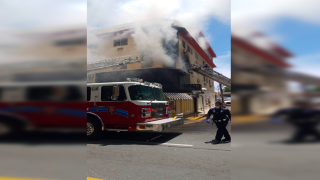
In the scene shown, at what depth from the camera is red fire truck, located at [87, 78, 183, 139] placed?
376 cm

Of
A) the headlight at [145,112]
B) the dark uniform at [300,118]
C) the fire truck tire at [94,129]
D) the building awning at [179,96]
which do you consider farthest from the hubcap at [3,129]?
the fire truck tire at [94,129]

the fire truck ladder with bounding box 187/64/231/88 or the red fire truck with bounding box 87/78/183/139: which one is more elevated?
the fire truck ladder with bounding box 187/64/231/88

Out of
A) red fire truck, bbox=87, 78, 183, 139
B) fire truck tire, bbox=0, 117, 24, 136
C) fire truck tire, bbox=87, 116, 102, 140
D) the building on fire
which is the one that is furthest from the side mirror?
fire truck tire, bbox=0, 117, 24, 136

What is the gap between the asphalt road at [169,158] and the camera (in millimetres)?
2244

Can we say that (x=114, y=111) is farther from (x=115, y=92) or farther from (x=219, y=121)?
(x=219, y=121)

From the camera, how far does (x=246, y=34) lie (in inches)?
34.8

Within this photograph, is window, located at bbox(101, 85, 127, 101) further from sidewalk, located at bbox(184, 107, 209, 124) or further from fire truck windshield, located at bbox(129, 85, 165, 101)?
sidewalk, located at bbox(184, 107, 209, 124)

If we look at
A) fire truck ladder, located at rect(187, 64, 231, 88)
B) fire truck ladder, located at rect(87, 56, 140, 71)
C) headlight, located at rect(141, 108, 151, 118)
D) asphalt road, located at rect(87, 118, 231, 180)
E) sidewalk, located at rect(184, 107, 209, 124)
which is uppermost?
fire truck ladder, located at rect(87, 56, 140, 71)

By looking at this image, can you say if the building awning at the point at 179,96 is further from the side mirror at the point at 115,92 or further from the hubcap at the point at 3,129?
the side mirror at the point at 115,92

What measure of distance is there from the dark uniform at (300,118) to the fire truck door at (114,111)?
3340 millimetres

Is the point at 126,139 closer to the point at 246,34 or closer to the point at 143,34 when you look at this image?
the point at 143,34

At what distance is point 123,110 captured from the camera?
13.3ft

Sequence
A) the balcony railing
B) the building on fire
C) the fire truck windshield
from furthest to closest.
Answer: the fire truck windshield < the balcony railing < the building on fire

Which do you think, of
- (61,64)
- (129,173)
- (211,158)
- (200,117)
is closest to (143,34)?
(200,117)
